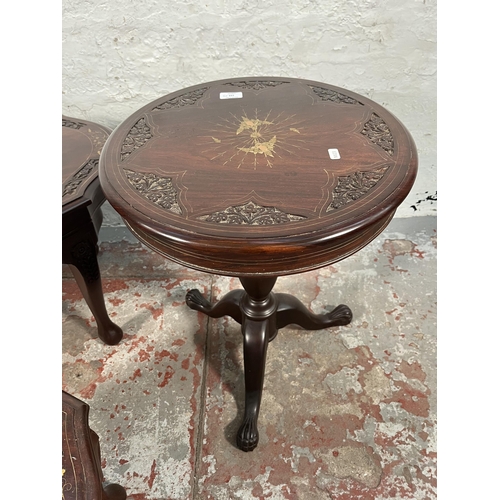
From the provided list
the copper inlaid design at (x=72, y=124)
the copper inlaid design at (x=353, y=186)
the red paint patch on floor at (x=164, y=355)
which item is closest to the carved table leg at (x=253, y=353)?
the red paint patch on floor at (x=164, y=355)

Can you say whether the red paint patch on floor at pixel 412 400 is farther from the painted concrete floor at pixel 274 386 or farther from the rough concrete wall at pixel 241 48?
the rough concrete wall at pixel 241 48

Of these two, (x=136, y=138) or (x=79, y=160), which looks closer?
(x=136, y=138)

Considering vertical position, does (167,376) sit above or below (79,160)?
below

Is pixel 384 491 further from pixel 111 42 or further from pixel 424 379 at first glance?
pixel 111 42

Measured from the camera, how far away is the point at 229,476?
4.87ft

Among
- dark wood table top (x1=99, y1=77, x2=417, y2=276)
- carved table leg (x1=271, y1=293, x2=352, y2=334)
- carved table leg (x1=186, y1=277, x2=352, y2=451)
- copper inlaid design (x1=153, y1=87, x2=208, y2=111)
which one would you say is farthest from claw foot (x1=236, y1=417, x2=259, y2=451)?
copper inlaid design (x1=153, y1=87, x2=208, y2=111)

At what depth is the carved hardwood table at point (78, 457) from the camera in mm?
892

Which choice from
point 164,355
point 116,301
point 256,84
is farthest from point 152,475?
point 256,84

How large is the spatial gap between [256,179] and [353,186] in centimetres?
24

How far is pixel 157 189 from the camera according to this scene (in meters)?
1.13

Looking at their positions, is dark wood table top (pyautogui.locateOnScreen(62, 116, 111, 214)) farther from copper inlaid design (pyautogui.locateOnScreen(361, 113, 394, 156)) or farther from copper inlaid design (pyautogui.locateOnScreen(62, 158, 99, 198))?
copper inlaid design (pyautogui.locateOnScreen(361, 113, 394, 156))

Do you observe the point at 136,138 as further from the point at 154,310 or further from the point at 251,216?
the point at 154,310

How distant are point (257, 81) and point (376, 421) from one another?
1.29 meters

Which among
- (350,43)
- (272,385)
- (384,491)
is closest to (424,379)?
(384,491)
